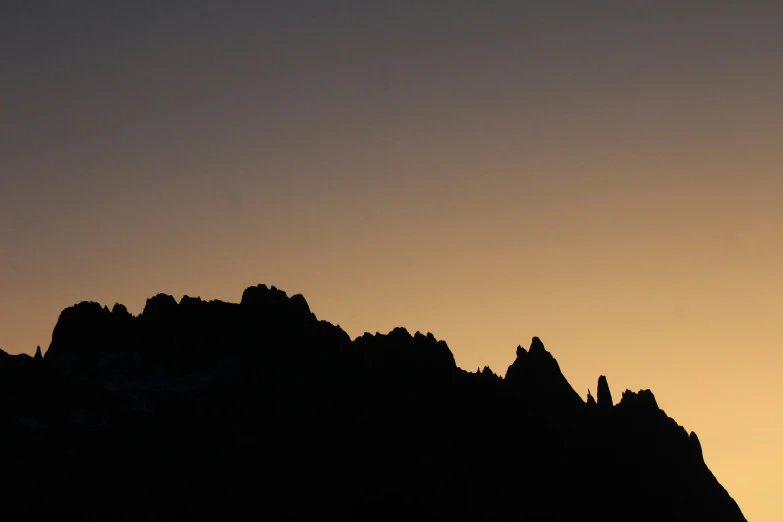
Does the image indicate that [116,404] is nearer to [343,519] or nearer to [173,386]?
[173,386]

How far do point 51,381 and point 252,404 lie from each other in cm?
3402

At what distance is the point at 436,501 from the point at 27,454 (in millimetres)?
65271

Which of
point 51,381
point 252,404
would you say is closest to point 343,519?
point 252,404

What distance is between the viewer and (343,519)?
178 m

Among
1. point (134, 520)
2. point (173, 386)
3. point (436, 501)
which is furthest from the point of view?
point (173, 386)

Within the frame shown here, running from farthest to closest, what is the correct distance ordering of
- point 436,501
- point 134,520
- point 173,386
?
point 173,386, point 436,501, point 134,520

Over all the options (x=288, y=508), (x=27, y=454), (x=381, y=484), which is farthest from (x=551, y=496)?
(x=27, y=454)

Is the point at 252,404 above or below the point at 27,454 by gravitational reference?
above

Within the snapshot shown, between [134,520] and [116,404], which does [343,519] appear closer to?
[134,520]

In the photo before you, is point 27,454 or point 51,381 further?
point 51,381

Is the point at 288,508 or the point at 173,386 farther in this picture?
the point at 173,386

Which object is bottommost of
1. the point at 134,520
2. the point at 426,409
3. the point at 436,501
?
the point at 134,520

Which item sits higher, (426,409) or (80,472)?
(426,409)

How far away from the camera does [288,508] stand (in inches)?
7018
